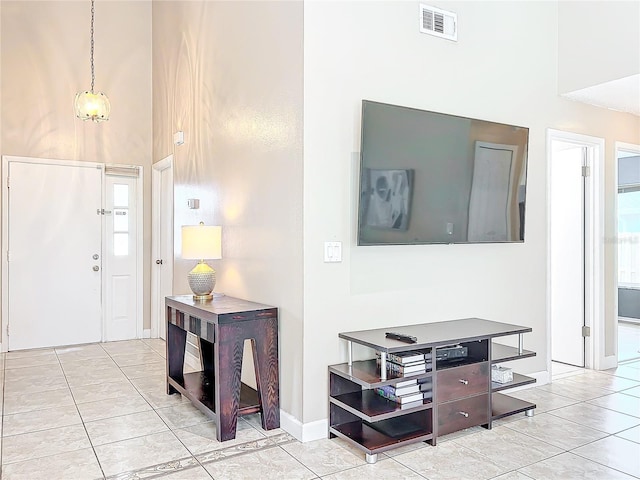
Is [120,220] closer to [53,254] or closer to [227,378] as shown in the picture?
[53,254]

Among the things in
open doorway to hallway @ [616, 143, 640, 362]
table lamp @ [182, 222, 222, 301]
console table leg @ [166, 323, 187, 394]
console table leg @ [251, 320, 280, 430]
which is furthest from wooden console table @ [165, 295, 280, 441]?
open doorway to hallway @ [616, 143, 640, 362]

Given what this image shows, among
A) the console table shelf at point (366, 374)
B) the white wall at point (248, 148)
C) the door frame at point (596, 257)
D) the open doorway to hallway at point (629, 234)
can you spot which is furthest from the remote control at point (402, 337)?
the open doorway to hallway at point (629, 234)

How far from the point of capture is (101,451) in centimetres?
272

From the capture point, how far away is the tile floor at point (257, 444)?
2.47 metres

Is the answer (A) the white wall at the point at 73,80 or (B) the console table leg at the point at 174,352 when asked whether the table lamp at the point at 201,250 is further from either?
(A) the white wall at the point at 73,80

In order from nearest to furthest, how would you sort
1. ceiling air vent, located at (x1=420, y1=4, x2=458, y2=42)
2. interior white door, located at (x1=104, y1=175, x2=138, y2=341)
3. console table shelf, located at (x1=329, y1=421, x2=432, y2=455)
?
console table shelf, located at (x1=329, y1=421, x2=432, y2=455) → ceiling air vent, located at (x1=420, y1=4, x2=458, y2=42) → interior white door, located at (x1=104, y1=175, x2=138, y2=341)

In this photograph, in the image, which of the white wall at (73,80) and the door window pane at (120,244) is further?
the door window pane at (120,244)

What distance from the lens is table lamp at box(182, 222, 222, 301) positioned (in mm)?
3482

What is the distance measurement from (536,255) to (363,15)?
2326mm

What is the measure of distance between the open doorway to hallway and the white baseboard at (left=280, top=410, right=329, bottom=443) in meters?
3.51

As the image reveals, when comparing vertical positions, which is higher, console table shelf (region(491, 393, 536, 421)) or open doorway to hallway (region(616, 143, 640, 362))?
open doorway to hallway (region(616, 143, 640, 362))

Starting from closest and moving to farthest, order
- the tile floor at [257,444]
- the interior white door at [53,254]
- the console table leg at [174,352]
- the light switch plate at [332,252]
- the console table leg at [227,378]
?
1. the tile floor at [257,444]
2. the console table leg at [227,378]
3. the light switch plate at [332,252]
4. the console table leg at [174,352]
5. the interior white door at [53,254]

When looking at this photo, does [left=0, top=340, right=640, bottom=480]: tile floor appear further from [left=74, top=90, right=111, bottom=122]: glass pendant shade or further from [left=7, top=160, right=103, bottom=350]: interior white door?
[left=74, top=90, right=111, bottom=122]: glass pendant shade

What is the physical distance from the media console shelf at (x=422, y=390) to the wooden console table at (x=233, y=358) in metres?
0.40
